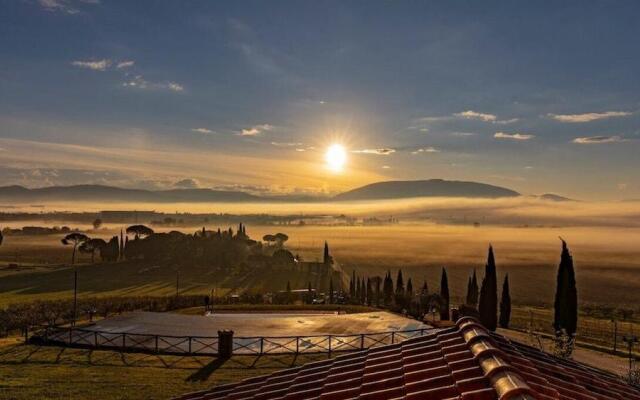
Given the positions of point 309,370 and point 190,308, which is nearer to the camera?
point 309,370

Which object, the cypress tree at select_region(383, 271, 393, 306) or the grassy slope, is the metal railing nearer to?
the grassy slope

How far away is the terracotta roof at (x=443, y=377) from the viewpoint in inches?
165

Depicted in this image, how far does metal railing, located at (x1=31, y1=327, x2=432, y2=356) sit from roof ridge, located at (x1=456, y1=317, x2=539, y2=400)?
63.9 feet

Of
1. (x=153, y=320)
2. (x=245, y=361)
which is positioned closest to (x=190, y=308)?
(x=153, y=320)

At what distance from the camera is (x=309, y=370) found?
21.6 ft

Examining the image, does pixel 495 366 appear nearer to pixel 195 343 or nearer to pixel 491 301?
pixel 195 343

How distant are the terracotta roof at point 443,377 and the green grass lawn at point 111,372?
41.0ft

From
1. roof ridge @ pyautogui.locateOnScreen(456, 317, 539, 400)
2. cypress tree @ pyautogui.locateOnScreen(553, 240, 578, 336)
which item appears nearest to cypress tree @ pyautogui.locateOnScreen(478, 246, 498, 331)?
cypress tree @ pyautogui.locateOnScreen(553, 240, 578, 336)

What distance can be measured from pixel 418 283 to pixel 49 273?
3066 inches

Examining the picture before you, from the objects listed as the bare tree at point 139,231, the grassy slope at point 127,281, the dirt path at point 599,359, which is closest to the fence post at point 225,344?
the dirt path at point 599,359

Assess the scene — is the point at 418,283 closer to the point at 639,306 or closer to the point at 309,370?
the point at 639,306

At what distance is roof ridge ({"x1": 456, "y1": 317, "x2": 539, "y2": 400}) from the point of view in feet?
12.1

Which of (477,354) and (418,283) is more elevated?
(477,354)

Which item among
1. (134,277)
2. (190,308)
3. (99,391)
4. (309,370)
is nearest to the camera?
(309,370)
